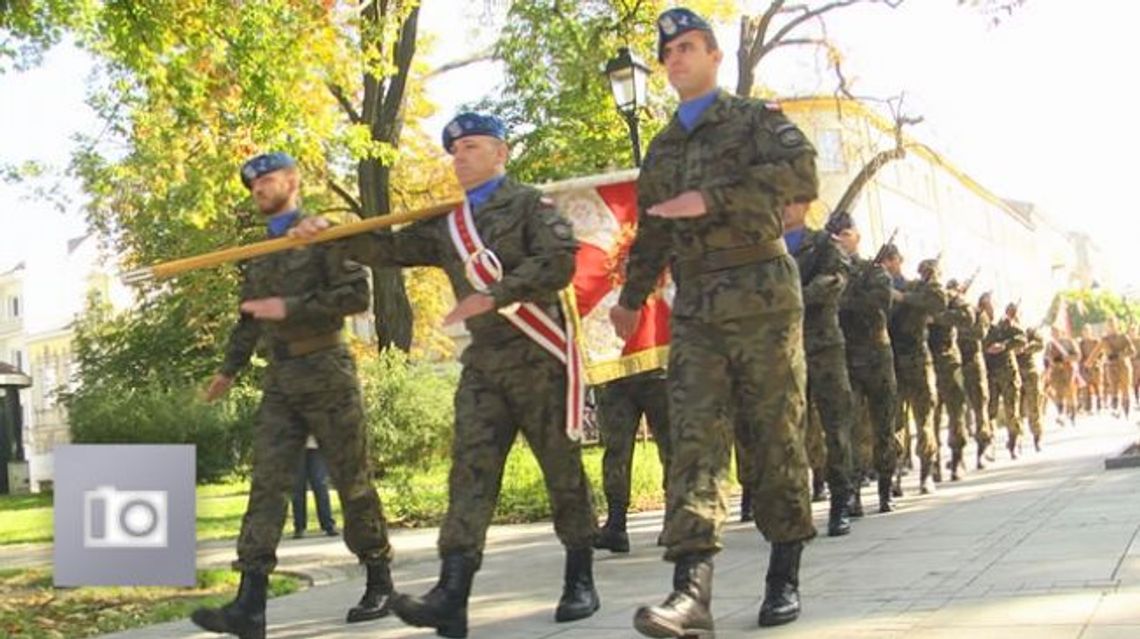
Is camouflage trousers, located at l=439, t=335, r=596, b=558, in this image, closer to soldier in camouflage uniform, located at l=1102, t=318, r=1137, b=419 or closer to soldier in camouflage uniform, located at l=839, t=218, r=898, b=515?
soldier in camouflage uniform, located at l=839, t=218, r=898, b=515

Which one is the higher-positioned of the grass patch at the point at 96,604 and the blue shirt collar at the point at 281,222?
the blue shirt collar at the point at 281,222

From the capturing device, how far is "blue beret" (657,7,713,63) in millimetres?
4730

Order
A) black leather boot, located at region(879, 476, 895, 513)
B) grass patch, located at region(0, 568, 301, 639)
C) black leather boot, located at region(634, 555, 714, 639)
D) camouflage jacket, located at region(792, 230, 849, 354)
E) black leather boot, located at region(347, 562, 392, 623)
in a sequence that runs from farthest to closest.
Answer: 1. black leather boot, located at region(879, 476, 895, 513)
2. camouflage jacket, located at region(792, 230, 849, 354)
3. grass patch, located at region(0, 568, 301, 639)
4. black leather boot, located at region(347, 562, 392, 623)
5. black leather boot, located at region(634, 555, 714, 639)

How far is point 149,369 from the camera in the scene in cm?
3672

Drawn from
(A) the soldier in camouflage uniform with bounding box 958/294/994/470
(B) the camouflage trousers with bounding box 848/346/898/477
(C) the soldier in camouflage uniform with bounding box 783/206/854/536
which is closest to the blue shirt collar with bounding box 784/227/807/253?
(C) the soldier in camouflage uniform with bounding box 783/206/854/536

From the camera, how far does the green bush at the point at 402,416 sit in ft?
46.6

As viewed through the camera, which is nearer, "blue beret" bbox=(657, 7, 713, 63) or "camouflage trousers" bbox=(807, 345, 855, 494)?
"blue beret" bbox=(657, 7, 713, 63)

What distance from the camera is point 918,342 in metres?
11.2

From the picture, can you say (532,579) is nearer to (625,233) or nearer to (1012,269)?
(625,233)

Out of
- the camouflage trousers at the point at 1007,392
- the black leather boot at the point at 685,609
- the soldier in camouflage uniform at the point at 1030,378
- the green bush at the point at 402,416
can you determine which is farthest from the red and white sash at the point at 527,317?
the soldier in camouflage uniform at the point at 1030,378

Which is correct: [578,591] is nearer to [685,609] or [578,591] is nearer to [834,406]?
[685,609]

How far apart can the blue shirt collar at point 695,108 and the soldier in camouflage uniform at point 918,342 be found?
21.9 ft

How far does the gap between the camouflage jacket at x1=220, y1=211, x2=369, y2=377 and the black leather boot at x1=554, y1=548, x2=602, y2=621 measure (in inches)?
58.0

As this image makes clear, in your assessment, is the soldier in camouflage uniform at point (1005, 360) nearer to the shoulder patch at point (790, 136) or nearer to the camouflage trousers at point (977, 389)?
the camouflage trousers at point (977, 389)
